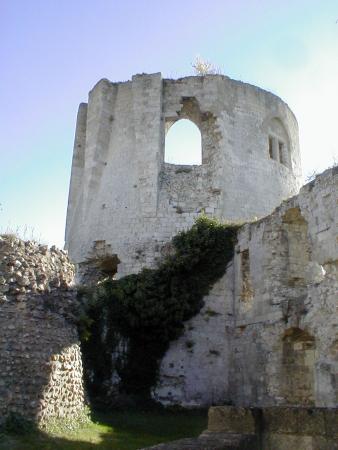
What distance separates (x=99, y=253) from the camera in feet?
55.5

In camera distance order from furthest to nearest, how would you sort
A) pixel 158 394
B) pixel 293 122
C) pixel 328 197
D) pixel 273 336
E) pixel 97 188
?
pixel 293 122 < pixel 97 188 < pixel 158 394 < pixel 273 336 < pixel 328 197

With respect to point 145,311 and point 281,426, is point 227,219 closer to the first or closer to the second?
point 145,311

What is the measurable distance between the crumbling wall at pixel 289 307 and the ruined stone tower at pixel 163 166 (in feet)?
10.7

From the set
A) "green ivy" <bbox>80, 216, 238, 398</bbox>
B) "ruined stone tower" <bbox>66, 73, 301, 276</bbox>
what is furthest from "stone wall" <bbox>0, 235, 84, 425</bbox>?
"ruined stone tower" <bbox>66, 73, 301, 276</bbox>

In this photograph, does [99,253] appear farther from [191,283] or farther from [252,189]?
[252,189]

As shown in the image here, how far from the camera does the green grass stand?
7.36 metres

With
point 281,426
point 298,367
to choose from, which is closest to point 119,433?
point 298,367

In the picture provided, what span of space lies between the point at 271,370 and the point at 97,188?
941 cm

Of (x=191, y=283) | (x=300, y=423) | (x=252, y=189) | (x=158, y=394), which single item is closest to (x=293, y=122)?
(x=252, y=189)

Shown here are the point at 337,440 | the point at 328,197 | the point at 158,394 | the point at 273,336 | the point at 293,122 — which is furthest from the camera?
the point at 293,122

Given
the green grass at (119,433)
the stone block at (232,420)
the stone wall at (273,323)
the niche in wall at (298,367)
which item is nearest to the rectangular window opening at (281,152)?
the stone wall at (273,323)

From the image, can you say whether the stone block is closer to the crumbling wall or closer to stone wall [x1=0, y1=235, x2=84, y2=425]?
stone wall [x1=0, y1=235, x2=84, y2=425]

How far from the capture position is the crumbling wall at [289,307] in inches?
406

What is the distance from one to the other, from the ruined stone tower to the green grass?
534cm
